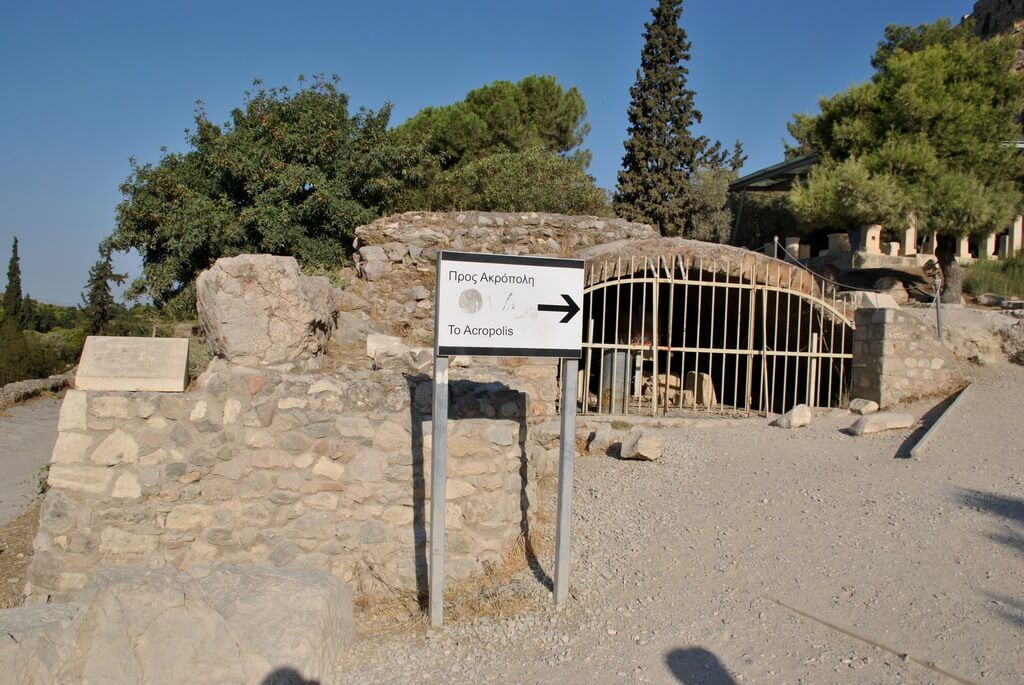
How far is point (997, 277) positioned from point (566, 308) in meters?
15.1

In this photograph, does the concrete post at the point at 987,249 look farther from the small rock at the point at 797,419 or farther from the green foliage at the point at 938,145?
the small rock at the point at 797,419

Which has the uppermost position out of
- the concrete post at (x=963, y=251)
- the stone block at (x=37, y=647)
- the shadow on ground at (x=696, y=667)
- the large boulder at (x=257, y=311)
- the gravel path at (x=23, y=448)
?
the concrete post at (x=963, y=251)

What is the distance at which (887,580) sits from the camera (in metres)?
4.46


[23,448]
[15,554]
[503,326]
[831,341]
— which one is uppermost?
[503,326]

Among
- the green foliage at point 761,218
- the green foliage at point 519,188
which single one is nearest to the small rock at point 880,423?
the green foliage at point 519,188

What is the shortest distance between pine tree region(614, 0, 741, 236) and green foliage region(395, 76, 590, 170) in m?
1.87

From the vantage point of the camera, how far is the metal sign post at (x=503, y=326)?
13.3ft

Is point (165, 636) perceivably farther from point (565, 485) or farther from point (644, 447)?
point (644, 447)

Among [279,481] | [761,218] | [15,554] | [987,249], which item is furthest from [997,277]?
[15,554]

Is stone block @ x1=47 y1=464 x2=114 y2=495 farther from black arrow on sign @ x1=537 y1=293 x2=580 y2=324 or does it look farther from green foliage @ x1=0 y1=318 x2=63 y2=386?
green foliage @ x1=0 y1=318 x2=63 y2=386

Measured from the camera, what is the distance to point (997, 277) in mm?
15516

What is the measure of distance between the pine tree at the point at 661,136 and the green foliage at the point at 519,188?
22.9 ft

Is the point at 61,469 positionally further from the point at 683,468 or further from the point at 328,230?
the point at 328,230

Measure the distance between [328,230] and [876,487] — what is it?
1042 centimetres
